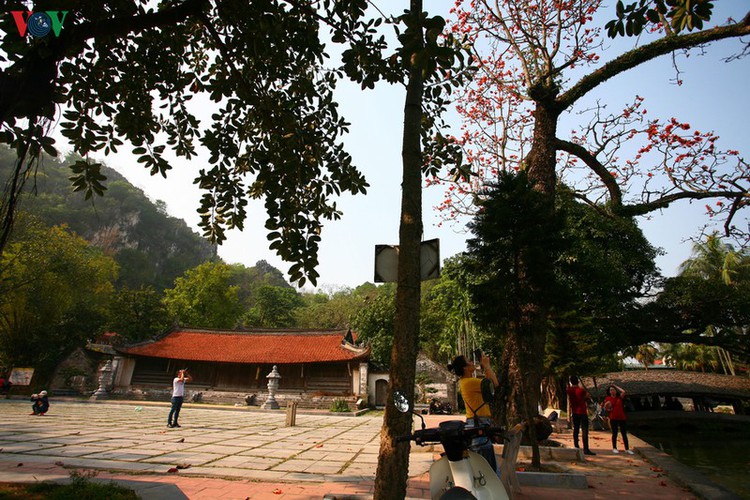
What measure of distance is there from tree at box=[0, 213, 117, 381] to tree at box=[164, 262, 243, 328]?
8.88 m

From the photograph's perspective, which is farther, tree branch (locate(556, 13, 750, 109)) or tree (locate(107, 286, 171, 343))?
tree (locate(107, 286, 171, 343))

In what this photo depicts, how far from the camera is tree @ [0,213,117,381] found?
85.2 feet

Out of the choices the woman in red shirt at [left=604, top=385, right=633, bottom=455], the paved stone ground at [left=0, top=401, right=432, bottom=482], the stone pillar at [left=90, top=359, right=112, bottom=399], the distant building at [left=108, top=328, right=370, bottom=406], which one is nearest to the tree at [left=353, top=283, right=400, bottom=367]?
the distant building at [left=108, top=328, right=370, bottom=406]

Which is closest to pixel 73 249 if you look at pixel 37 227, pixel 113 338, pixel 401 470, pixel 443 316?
pixel 37 227

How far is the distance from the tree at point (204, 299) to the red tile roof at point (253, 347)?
1026cm

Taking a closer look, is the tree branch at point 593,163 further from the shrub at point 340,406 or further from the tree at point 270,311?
the tree at point 270,311

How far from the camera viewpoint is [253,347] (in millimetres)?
28500

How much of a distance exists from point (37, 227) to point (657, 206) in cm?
3809

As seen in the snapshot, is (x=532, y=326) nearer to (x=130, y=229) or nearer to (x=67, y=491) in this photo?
(x=67, y=491)

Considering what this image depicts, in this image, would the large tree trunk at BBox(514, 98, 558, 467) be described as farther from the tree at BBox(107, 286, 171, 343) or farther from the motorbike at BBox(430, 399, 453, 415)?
the tree at BBox(107, 286, 171, 343)

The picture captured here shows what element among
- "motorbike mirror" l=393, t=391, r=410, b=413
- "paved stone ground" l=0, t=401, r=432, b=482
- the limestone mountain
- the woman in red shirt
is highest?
the limestone mountain

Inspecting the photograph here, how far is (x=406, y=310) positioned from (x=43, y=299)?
34.1 m

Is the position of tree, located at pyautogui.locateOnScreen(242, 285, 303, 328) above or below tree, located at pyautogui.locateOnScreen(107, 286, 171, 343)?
above

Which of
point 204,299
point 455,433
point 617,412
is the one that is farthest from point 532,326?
point 204,299
